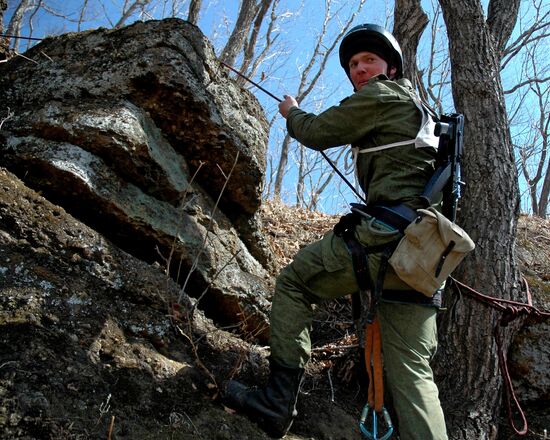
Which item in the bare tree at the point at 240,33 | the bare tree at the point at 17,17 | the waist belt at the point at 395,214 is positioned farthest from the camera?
the bare tree at the point at 17,17

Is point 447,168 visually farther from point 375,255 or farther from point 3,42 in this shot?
point 3,42

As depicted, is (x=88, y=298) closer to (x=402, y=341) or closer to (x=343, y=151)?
(x=402, y=341)

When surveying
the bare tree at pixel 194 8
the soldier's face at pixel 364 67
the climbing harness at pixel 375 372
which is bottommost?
the climbing harness at pixel 375 372

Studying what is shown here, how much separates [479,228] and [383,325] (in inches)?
57.4

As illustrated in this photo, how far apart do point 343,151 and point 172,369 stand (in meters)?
18.5

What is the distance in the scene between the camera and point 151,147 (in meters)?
3.85

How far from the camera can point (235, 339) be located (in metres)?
3.61

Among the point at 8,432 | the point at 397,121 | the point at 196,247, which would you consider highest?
the point at 397,121

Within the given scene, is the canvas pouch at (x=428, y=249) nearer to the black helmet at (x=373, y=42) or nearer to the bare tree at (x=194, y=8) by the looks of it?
the black helmet at (x=373, y=42)

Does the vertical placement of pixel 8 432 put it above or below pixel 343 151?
below

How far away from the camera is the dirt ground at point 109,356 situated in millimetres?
2242

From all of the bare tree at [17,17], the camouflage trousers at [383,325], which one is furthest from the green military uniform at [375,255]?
the bare tree at [17,17]

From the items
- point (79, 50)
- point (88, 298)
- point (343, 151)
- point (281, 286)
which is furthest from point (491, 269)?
point (343, 151)

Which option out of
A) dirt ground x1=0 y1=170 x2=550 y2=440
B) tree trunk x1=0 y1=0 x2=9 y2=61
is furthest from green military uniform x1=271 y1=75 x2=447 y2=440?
tree trunk x1=0 y1=0 x2=9 y2=61
